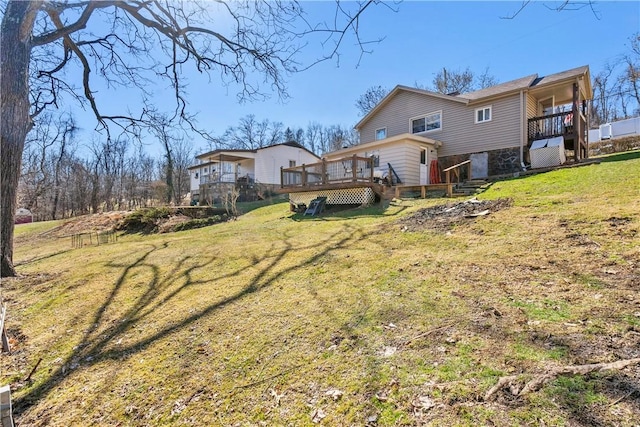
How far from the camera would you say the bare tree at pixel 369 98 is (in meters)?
29.1

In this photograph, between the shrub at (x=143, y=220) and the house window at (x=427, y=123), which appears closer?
the shrub at (x=143, y=220)

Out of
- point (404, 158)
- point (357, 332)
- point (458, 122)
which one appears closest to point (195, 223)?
point (404, 158)

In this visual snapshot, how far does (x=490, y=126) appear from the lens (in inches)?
550

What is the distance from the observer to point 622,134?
1958 cm

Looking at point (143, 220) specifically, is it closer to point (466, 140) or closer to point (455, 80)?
point (466, 140)

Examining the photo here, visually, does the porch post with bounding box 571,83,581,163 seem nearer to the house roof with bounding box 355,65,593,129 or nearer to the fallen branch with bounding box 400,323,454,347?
the house roof with bounding box 355,65,593,129

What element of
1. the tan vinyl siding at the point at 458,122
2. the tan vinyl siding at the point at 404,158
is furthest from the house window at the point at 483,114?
the tan vinyl siding at the point at 404,158

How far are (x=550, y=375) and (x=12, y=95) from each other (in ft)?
26.8

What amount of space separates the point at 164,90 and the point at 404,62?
22.0 ft

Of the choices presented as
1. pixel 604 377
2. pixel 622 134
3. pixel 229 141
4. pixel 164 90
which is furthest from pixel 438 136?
pixel 604 377

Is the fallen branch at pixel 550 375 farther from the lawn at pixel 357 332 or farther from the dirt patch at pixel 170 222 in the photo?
the dirt patch at pixel 170 222

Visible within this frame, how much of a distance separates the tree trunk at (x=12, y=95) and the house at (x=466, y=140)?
8376mm

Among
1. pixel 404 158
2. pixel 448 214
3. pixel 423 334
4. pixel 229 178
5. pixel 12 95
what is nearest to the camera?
pixel 423 334

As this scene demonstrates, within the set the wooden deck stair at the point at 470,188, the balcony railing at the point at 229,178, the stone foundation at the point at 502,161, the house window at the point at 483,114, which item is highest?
the house window at the point at 483,114
